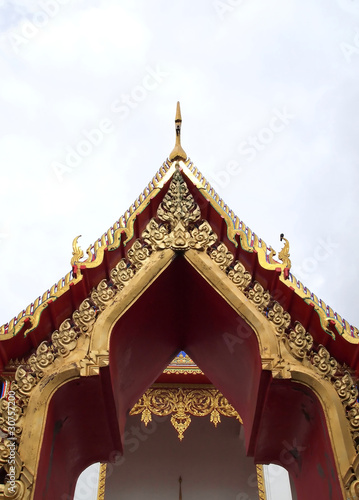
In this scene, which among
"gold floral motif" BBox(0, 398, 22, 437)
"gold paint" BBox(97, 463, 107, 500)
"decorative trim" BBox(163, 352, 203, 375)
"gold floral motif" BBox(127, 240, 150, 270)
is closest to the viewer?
"gold floral motif" BBox(0, 398, 22, 437)

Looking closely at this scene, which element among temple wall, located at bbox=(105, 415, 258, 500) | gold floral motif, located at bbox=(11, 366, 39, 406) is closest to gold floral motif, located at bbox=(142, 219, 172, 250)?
gold floral motif, located at bbox=(11, 366, 39, 406)

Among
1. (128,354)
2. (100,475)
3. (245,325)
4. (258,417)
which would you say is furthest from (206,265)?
(100,475)

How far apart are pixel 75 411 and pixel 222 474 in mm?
8672

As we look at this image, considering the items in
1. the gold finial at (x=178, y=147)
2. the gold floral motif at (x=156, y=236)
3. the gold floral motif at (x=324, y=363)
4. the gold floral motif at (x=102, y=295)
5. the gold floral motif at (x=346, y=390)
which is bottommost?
the gold floral motif at (x=346, y=390)

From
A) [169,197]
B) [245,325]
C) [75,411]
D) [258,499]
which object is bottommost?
[258,499]

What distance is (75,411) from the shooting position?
625cm

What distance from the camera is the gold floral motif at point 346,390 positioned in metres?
5.71

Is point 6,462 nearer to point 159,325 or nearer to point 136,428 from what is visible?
point 159,325

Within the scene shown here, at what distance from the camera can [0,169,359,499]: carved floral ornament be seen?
18.3 feet

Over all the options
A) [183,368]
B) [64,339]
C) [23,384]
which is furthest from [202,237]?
[183,368]

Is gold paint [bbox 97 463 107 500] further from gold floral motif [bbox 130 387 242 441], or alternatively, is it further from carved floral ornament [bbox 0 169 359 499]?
carved floral ornament [bbox 0 169 359 499]

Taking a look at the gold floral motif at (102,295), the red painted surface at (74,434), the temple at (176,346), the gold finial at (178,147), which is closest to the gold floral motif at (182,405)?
the temple at (176,346)

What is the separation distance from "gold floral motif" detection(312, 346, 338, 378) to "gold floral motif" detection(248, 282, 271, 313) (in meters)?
0.81

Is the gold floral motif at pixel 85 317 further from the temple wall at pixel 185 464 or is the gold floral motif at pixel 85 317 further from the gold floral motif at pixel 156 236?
the temple wall at pixel 185 464
